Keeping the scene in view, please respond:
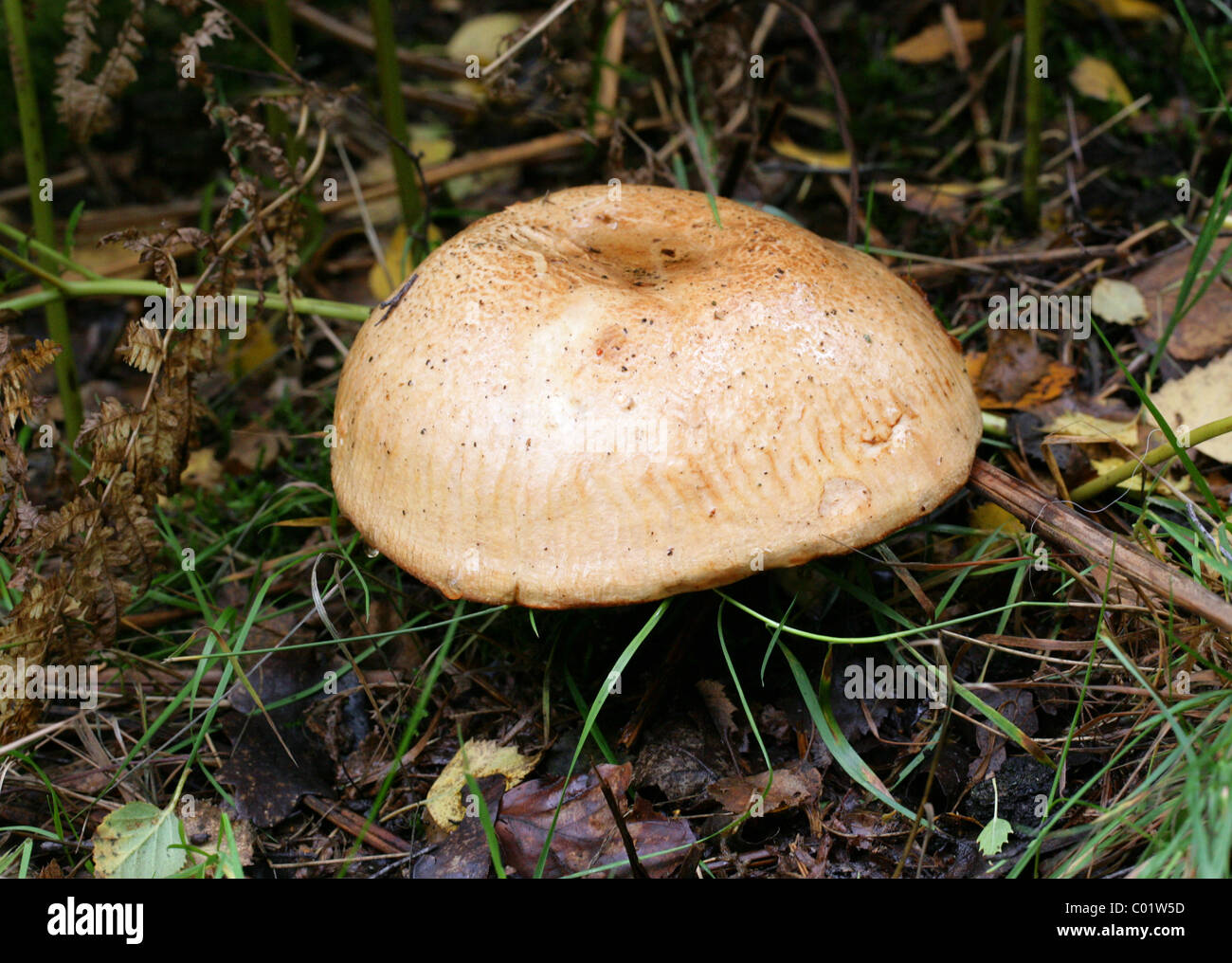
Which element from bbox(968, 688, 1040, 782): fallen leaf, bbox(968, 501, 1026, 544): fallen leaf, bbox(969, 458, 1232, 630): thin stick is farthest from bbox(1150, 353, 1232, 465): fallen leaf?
bbox(968, 688, 1040, 782): fallen leaf

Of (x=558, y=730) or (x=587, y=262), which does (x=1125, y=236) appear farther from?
(x=558, y=730)

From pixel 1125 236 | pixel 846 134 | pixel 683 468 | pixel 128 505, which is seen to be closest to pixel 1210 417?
pixel 1125 236

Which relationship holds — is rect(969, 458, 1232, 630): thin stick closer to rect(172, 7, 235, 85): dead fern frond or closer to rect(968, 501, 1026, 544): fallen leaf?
rect(968, 501, 1026, 544): fallen leaf

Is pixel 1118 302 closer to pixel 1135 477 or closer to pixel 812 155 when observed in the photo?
pixel 1135 477

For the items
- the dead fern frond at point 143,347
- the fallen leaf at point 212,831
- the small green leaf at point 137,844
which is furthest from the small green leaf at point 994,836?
the dead fern frond at point 143,347

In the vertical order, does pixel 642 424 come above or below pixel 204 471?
above

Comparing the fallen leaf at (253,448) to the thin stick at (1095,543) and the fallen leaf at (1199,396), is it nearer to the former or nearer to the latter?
the thin stick at (1095,543)

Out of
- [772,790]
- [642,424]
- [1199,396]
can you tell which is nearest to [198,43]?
[642,424]
